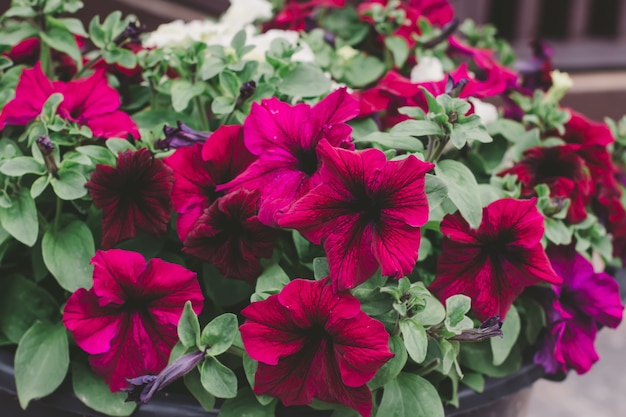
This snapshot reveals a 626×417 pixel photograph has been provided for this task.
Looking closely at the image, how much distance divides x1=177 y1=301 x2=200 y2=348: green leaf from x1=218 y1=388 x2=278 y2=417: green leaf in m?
0.05

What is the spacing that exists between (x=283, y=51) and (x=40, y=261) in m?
0.27

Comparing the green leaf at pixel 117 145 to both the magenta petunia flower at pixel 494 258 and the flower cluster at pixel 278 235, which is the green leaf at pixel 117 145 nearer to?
the flower cluster at pixel 278 235

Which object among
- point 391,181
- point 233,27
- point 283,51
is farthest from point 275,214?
point 233,27

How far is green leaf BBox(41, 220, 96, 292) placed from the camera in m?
0.55

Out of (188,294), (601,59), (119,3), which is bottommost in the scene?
(601,59)

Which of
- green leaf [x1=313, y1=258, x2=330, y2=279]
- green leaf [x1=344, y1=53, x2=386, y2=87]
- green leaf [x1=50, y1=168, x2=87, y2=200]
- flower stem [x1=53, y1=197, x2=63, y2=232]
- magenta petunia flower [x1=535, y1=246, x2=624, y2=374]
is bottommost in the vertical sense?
magenta petunia flower [x1=535, y1=246, x2=624, y2=374]

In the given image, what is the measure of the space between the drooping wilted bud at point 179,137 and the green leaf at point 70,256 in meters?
0.09

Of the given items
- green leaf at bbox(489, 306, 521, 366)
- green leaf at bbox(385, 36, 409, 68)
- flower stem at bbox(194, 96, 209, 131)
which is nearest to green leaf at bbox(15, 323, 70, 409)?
flower stem at bbox(194, 96, 209, 131)

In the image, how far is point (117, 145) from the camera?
0.57 metres

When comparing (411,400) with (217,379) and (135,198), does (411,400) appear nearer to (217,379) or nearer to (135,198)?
(217,379)

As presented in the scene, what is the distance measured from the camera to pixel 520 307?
2.09ft

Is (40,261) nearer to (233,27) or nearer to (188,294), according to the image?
(188,294)

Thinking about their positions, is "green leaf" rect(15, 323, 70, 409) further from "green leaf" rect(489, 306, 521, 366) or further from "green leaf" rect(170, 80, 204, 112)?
"green leaf" rect(489, 306, 521, 366)

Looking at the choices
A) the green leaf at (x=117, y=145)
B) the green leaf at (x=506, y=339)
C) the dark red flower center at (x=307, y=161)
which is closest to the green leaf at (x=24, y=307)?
the green leaf at (x=117, y=145)
